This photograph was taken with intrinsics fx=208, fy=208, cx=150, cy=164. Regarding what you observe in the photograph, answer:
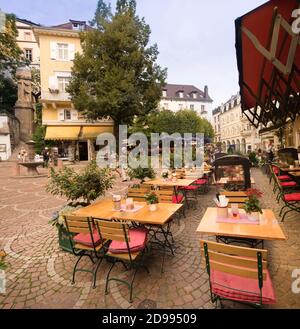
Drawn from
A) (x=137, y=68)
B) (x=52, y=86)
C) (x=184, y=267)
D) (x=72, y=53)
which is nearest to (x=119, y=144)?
(x=137, y=68)

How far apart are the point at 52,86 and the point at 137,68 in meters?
10.9

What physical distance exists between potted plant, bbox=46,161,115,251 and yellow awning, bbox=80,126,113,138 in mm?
20547

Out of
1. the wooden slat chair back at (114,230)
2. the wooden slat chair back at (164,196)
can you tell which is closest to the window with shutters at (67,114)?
the wooden slat chair back at (164,196)

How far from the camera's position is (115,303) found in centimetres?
286

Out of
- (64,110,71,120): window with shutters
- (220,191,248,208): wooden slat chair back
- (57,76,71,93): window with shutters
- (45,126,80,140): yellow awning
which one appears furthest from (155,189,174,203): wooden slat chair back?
(57,76,71,93): window with shutters

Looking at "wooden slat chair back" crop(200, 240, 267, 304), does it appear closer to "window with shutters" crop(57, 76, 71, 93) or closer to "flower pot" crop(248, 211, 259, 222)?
"flower pot" crop(248, 211, 259, 222)

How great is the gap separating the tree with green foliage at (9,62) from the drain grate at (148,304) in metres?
34.1

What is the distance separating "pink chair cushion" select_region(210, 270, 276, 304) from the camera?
2.16 m

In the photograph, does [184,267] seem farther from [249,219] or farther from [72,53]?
[72,53]

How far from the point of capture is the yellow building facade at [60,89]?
2359 cm

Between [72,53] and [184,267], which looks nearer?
[184,267]

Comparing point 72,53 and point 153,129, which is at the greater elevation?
point 72,53

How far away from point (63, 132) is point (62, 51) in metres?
9.48

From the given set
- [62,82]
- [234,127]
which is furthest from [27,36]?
[234,127]
